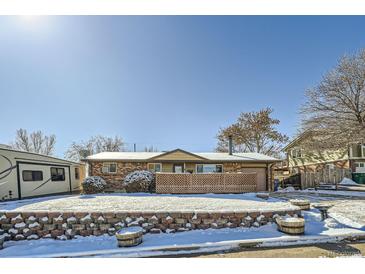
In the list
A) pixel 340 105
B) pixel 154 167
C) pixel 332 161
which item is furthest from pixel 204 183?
pixel 332 161

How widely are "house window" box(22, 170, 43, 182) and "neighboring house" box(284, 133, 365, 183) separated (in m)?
19.6

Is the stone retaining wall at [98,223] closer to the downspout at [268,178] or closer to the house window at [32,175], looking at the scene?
the house window at [32,175]

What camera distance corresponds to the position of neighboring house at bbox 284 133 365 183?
17.8 m

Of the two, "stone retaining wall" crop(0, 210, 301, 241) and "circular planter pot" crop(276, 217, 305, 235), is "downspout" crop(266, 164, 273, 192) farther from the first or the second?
"circular planter pot" crop(276, 217, 305, 235)

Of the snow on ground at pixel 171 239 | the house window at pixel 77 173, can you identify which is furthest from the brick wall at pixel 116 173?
the snow on ground at pixel 171 239

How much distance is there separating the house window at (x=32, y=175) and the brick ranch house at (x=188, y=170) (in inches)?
110

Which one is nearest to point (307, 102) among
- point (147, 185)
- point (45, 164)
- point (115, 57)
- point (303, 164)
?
point (303, 164)

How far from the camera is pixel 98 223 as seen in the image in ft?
21.9

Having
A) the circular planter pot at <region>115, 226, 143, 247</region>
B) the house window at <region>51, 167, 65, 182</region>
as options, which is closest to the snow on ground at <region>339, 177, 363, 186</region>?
the circular planter pot at <region>115, 226, 143, 247</region>

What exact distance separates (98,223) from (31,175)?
348 inches

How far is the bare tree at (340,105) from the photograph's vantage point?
14.7 meters
